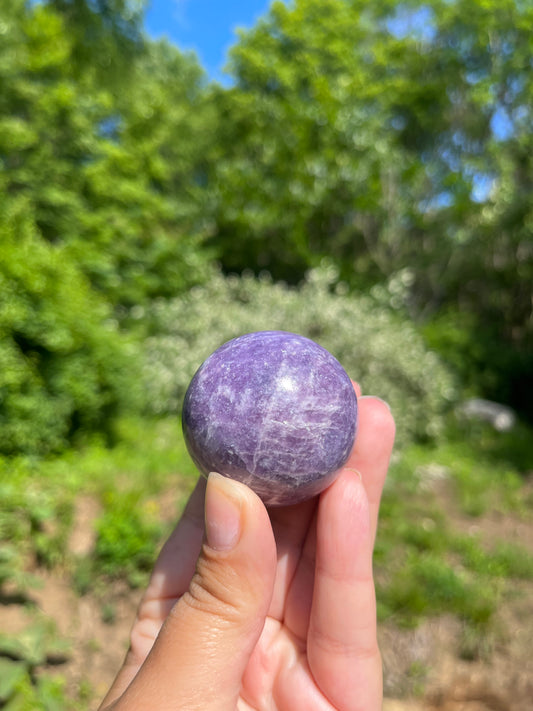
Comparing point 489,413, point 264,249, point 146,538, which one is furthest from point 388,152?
point 146,538

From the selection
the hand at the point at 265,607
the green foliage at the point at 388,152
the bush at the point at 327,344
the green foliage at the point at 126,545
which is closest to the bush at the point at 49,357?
the bush at the point at 327,344

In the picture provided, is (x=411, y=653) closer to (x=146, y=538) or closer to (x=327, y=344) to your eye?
(x=146, y=538)

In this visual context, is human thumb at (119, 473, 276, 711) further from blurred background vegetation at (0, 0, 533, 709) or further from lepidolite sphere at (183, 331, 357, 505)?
blurred background vegetation at (0, 0, 533, 709)

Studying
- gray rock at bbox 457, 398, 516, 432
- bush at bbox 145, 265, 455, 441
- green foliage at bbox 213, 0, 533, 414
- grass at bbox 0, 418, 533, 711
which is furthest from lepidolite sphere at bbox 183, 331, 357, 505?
green foliage at bbox 213, 0, 533, 414

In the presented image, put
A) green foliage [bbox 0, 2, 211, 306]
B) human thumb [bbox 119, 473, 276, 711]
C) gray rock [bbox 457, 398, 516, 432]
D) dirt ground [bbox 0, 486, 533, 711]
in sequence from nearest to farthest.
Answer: human thumb [bbox 119, 473, 276, 711] → dirt ground [bbox 0, 486, 533, 711] → green foliage [bbox 0, 2, 211, 306] → gray rock [bbox 457, 398, 516, 432]

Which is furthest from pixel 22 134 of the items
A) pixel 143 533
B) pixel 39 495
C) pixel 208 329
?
pixel 143 533

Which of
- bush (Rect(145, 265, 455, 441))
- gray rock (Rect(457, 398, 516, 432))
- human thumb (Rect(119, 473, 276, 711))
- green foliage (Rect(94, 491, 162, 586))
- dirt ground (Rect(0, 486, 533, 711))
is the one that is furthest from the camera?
gray rock (Rect(457, 398, 516, 432))

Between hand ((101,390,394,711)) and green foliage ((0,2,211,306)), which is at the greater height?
green foliage ((0,2,211,306))
